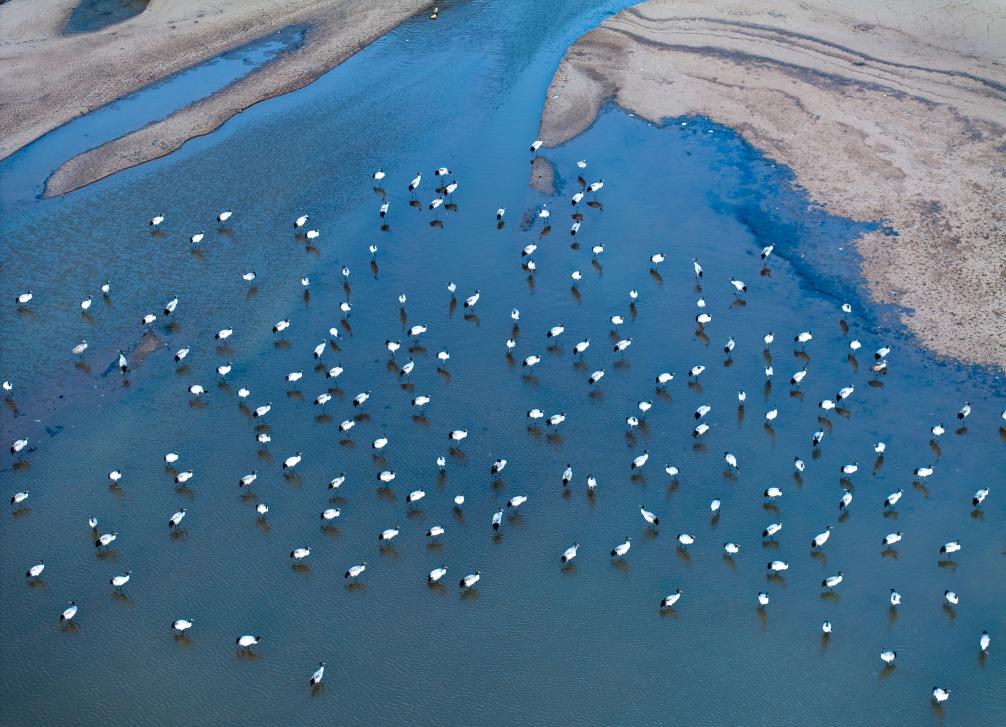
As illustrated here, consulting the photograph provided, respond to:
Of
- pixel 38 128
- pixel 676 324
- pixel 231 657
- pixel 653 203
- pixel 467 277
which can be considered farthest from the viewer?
pixel 38 128

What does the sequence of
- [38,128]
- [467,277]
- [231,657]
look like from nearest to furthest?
[231,657] → [467,277] → [38,128]

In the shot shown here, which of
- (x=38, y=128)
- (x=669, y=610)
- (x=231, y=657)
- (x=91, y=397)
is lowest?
(x=669, y=610)

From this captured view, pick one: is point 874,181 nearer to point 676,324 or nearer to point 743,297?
point 743,297

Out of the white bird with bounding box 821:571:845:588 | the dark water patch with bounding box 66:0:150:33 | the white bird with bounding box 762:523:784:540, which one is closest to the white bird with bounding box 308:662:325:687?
the white bird with bounding box 762:523:784:540

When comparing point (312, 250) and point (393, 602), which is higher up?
point (312, 250)

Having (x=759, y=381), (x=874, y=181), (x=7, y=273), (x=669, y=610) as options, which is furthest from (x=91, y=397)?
(x=874, y=181)

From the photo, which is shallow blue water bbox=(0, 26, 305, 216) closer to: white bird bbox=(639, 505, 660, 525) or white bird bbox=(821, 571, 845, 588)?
white bird bbox=(639, 505, 660, 525)

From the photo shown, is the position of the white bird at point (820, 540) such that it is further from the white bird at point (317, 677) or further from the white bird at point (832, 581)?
the white bird at point (317, 677)

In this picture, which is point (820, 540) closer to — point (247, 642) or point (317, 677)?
point (317, 677)
